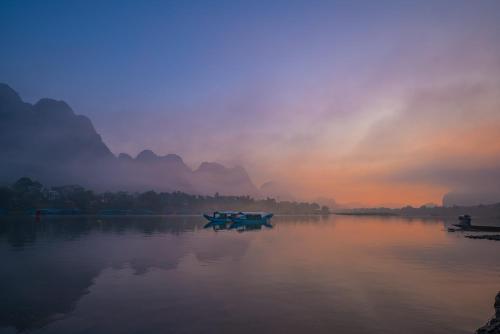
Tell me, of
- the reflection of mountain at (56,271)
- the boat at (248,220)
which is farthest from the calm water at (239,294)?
the boat at (248,220)

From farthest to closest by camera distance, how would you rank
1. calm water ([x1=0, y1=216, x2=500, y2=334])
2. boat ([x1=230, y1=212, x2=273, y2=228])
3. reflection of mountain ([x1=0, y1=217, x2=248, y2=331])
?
1. boat ([x1=230, y1=212, x2=273, y2=228])
2. reflection of mountain ([x1=0, y1=217, x2=248, y2=331])
3. calm water ([x1=0, y1=216, x2=500, y2=334])

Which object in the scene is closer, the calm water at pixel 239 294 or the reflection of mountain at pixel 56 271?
the calm water at pixel 239 294

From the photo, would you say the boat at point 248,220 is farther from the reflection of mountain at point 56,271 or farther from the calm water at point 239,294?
the calm water at point 239,294

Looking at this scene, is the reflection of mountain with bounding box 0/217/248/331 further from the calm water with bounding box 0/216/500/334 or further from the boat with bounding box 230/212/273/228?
the boat with bounding box 230/212/273/228

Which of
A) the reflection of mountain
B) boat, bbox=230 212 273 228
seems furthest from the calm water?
boat, bbox=230 212 273 228

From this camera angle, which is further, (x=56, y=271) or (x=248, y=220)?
(x=248, y=220)

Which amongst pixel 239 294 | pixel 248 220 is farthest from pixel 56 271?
pixel 248 220

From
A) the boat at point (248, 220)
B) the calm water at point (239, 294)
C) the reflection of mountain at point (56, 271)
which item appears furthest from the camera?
the boat at point (248, 220)

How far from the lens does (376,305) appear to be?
62.7ft

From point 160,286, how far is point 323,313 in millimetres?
11280

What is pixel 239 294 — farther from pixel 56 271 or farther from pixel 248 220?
pixel 248 220

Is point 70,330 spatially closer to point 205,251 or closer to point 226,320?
point 226,320

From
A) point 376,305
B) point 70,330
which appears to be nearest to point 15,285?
point 70,330

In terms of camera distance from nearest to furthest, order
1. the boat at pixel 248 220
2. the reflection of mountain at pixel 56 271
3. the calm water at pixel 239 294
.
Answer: the calm water at pixel 239 294, the reflection of mountain at pixel 56 271, the boat at pixel 248 220
